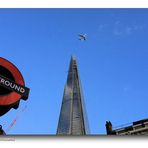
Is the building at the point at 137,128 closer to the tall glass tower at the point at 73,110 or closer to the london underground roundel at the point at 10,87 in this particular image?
the london underground roundel at the point at 10,87

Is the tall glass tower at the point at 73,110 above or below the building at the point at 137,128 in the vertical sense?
above

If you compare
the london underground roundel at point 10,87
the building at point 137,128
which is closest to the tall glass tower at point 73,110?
the building at point 137,128

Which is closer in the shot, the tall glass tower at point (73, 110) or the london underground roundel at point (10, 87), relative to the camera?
the london underground roundel at point (10, 87)

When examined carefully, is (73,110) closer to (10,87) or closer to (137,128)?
(137,128)
